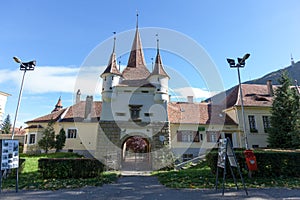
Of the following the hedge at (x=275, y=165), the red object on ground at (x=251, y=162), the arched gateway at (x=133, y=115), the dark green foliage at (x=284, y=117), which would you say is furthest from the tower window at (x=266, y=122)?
the red object on ground at (x=251, y=162)

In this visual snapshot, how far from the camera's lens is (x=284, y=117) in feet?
70.2

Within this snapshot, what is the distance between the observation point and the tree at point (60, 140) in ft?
81.3

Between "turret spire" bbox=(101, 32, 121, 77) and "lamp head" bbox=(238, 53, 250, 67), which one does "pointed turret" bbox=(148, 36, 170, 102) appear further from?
"lamp head" bbox=(238, 53, 250, 67)

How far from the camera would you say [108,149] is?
64.5 feet

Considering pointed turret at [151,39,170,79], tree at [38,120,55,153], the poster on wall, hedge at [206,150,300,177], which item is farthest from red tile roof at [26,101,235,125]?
the poster on wall

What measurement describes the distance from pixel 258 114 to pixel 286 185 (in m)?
17.5

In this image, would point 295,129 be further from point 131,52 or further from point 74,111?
point 74,111

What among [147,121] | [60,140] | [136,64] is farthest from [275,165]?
[60,140]

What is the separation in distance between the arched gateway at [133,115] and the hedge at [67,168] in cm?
755

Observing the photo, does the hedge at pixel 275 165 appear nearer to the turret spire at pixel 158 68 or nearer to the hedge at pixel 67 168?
the hedge at pixel 67 168

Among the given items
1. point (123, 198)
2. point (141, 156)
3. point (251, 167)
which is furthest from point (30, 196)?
point (141, 156)

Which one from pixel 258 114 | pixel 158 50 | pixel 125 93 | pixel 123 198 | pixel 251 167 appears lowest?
pixel 123 198

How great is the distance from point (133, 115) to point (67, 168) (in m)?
10.2

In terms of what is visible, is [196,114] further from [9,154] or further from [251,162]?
[9,154]
